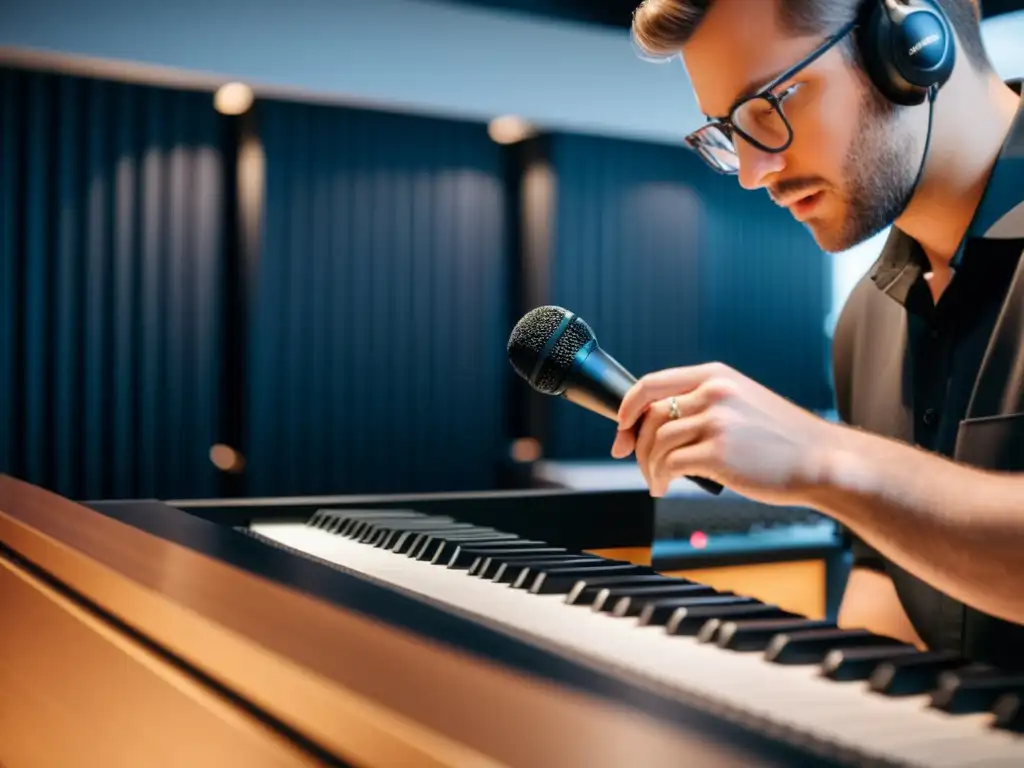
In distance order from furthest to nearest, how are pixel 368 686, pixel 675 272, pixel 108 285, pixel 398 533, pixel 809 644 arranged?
pixel 675 272, pixel 108 285, pixel 398 533, pixel 809 644, pixel 368 686

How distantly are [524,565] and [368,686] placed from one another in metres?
0.50

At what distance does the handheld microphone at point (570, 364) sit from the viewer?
0.90 meters

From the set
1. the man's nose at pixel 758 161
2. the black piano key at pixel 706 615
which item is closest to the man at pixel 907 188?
the man's nose at pixel 758 161

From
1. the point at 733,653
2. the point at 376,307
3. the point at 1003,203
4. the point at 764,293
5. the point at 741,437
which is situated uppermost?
the point at 764,293

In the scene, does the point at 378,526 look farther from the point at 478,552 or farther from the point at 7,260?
the point at 7,260

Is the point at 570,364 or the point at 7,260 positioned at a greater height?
the point at 7,260

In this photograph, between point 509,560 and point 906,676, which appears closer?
point 906,676

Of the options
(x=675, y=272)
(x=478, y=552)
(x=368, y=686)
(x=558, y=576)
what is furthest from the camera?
(x=675, y=272)

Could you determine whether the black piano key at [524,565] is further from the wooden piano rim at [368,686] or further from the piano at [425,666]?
the wooden piano rim at [368,686]

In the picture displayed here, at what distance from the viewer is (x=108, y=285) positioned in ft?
13.9

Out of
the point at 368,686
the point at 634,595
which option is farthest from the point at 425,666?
the point at 634,595

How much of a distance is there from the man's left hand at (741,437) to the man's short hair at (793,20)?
40cm

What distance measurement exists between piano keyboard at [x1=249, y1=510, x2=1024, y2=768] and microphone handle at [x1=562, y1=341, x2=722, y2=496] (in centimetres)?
13

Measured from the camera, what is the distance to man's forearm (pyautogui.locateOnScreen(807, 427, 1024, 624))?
2.31 ft
